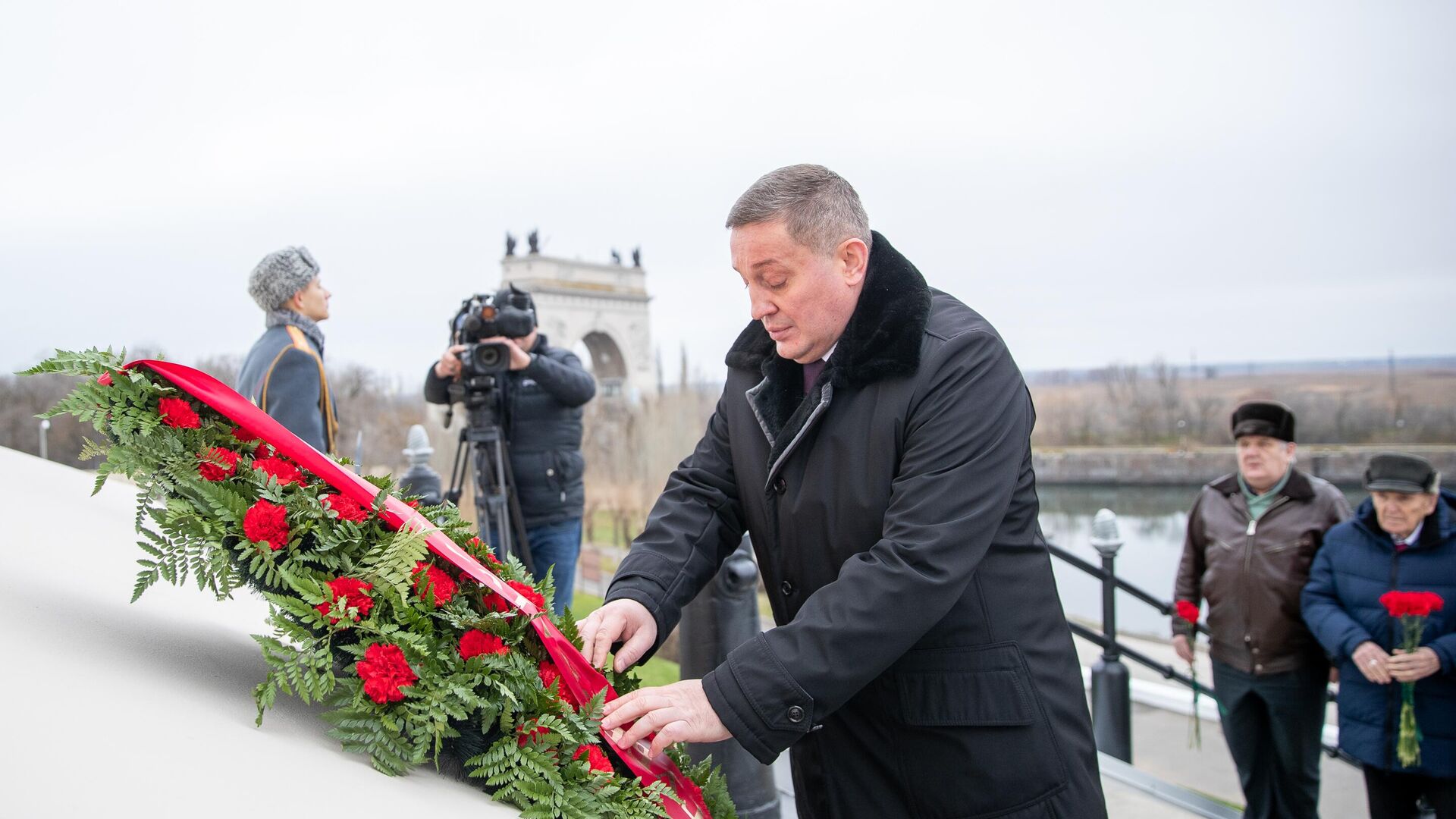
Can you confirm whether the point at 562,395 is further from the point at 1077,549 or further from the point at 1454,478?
the point at 1454,478

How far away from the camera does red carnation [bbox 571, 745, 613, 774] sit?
1.46 meters

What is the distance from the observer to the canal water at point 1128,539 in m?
17.8

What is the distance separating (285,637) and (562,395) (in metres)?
3.01

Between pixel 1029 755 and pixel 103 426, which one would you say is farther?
pixel 1029 755

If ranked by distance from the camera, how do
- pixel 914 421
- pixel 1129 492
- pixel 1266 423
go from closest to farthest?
pixel 914 421, pixel 1266 423, pixel 1129 492

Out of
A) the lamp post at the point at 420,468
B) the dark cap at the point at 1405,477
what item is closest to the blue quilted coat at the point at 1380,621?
the dark cap at the point at 1405,477

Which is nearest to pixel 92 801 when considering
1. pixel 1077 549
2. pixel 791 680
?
pixel 791 680

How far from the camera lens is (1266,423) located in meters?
3.92

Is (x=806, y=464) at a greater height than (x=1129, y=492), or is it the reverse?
(x=806, y=464)

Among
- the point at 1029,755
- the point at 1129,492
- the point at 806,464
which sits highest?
the point at 806,464

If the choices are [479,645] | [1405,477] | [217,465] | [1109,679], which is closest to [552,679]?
[479,645]

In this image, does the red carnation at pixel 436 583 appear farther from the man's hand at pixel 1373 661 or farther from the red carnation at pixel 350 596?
the man's hand at pixel 1373 661

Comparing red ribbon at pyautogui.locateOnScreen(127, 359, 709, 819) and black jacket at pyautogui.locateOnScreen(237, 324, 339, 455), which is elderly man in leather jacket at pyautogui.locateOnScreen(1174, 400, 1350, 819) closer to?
red ribbon at pyautogui.locateOnScreen(127, 359, 709, 819)

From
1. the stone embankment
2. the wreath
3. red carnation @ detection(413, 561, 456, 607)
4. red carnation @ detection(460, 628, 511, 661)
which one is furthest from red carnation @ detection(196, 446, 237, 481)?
the stone embankment
